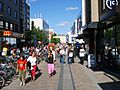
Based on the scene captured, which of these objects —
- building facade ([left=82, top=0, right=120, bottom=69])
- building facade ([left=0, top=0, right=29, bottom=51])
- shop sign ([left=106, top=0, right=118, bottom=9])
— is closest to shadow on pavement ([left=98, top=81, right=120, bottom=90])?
building facade ([left=82, top=0, right=120, bottom=69])

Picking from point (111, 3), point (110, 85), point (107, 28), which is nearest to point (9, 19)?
point (107, 28)

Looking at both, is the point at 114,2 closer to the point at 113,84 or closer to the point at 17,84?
the point at 113,84

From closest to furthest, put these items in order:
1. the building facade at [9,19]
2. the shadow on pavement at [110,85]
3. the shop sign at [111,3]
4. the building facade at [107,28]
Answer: the shadow on pavement at [110,85], the shop sign at [111,3], the building facade at [107,28], the building facade at [9,19]

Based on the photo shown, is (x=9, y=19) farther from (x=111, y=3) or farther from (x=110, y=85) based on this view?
(x=110, y=85)

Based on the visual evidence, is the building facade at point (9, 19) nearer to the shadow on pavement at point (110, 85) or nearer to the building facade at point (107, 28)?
the building facade at point (107, 28)

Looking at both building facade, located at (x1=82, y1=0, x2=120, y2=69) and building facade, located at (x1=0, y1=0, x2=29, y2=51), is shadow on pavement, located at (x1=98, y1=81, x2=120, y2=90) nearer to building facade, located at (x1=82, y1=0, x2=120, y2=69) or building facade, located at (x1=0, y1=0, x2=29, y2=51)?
building facade, located at (x1=82, y1=0, x2=120, y2=69)

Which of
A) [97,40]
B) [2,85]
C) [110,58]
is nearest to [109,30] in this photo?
[110,58]

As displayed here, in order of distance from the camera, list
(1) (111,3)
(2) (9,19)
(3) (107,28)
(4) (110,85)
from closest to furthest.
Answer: (4) (110,85) < (1) (111,3) < (3) (107,28) < (2) (9,19)

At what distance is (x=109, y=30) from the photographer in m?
25.5

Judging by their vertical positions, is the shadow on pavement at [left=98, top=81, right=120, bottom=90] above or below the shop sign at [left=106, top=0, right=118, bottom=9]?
below

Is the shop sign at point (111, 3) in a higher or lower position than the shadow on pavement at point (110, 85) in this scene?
higher

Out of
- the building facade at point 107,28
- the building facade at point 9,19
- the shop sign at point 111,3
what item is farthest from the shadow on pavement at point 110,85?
the building facade at point 9,19

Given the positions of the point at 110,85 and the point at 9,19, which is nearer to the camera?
the point at 110,85

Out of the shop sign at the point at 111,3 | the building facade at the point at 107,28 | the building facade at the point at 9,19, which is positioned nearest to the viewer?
the shop sign at the point at 111,3
